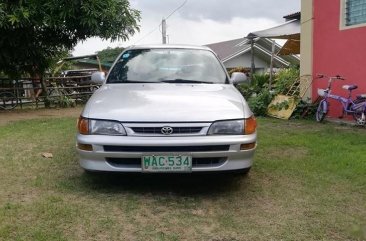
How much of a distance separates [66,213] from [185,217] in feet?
3.29

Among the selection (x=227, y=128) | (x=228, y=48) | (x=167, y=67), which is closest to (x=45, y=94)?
(x=167, y=67)

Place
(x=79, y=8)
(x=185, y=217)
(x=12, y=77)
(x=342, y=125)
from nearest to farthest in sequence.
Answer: (x=185, y=217), (x=342, y=125), (x=79, y=8), (x=12, y=77)

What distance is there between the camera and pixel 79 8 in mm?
11219

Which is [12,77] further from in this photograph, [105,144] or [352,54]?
[105,144]

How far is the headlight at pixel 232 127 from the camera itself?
4094mm

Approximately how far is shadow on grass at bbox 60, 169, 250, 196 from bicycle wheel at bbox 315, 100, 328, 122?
484cm

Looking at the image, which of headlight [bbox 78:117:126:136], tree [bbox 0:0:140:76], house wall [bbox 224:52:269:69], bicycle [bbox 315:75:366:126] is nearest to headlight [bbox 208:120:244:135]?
headlight [bbox 78:117:126:136]

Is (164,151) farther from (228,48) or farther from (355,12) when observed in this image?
(228,48)

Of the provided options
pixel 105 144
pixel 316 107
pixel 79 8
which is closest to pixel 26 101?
pixel 79 8

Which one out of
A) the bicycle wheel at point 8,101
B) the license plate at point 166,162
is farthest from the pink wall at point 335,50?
the bicycle wheel at point 8,101

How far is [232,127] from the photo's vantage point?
4.15 metres

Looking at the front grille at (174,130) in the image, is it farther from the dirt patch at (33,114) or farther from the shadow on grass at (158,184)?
the dirt patch at (33,114)

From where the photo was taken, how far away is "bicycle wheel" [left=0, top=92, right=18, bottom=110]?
13.5 metres

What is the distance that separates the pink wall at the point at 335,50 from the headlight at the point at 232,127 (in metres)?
5.47
